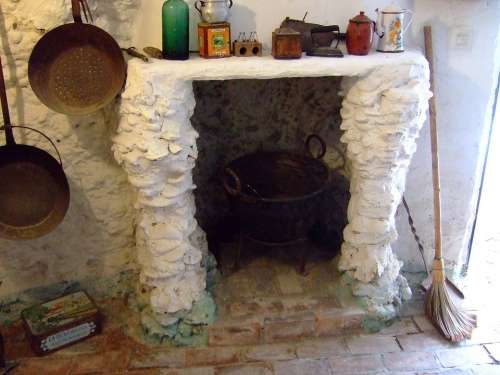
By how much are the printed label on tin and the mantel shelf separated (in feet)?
3.53

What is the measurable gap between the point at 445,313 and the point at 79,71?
1735 millimetres

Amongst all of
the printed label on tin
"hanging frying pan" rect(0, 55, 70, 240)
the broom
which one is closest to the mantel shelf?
the broom

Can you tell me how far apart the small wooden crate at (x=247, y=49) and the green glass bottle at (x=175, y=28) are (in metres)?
0.18

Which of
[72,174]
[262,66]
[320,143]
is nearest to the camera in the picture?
[262,66]

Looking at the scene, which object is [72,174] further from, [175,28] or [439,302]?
[439,302]

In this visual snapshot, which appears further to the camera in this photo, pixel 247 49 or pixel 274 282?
pixel 274 282

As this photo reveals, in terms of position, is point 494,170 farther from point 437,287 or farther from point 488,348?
point 488,348

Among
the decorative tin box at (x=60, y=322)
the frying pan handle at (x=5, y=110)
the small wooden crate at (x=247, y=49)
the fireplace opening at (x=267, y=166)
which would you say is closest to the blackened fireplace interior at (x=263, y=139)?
the fireplace opening at (x=267, y=166)

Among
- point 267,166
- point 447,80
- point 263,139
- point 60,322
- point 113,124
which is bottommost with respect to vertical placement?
point 60,322

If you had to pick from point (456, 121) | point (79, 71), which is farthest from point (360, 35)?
point (79, 71)

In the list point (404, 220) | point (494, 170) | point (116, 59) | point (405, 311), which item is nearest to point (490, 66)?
point (494, 170)

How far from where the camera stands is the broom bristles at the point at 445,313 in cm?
208

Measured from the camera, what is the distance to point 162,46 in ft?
5.86

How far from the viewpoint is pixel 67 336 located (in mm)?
2016
